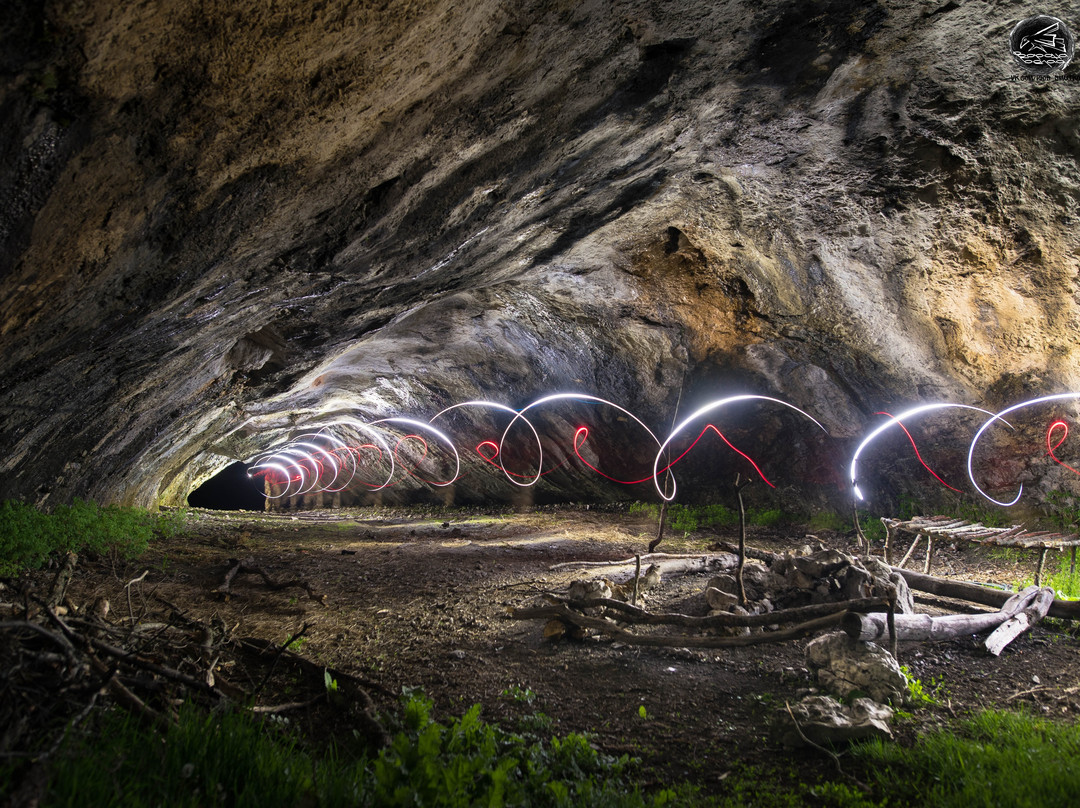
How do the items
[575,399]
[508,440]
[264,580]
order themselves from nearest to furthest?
1. [264,580]
2. [575,399]
3. [508,440]

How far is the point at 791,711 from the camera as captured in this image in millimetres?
3188

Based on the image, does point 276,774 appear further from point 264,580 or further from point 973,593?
point 973,593

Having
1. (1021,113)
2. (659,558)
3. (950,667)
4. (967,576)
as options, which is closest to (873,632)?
(950,667)

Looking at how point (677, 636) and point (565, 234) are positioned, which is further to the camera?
point (565, 234)

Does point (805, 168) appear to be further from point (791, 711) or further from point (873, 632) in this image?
point (791, 711)

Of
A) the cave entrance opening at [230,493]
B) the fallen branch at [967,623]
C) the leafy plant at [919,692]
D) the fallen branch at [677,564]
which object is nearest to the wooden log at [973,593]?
the fallen branch at [967,623]

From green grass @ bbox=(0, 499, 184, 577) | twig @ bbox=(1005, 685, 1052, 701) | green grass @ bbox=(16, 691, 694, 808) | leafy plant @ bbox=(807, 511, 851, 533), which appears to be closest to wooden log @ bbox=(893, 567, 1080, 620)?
twig @ bbox=(1005, 685, 1052, 701)

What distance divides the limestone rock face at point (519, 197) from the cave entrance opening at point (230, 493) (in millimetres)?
29862

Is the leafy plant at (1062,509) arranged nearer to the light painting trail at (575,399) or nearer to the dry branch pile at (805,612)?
the dry branch pile at (805,612)

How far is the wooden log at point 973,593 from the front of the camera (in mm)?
4680

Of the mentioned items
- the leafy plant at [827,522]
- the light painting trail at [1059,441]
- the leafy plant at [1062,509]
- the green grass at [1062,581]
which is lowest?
the leafy plant at [827,522]

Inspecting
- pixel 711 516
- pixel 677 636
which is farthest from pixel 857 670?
pixel 711 516

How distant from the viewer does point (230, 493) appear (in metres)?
39.4

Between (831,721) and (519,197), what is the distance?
5.58m
